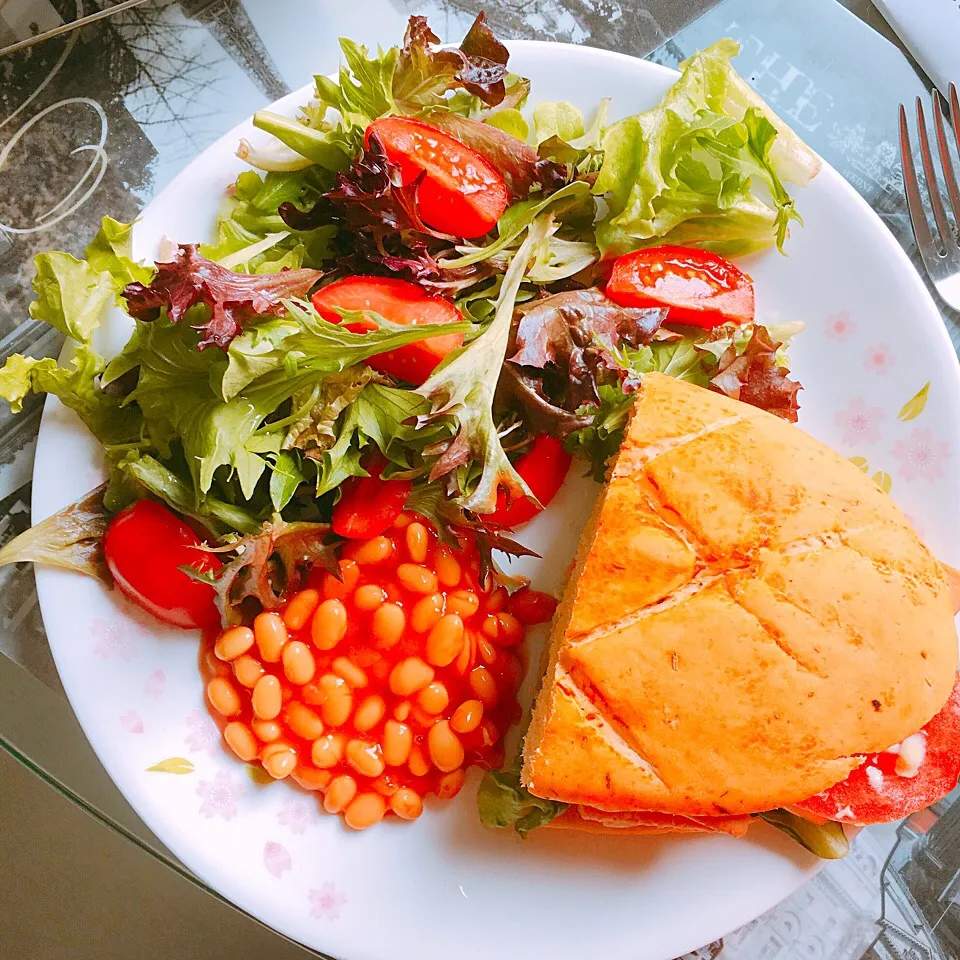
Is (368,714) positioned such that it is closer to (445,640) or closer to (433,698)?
(433,698)

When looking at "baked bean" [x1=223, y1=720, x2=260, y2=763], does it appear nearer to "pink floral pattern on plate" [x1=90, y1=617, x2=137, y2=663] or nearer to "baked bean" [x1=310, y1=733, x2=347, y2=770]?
"baked bean" [x1=310, y1=733, x2=347, y2=770]

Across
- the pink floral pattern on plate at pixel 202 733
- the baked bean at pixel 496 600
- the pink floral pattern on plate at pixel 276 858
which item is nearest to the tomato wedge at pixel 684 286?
the baked bean at pixel 496 600

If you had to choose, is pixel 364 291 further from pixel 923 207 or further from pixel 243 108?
pixel 923 207

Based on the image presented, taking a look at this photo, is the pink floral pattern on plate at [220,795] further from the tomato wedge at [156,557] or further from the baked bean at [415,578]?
the baked bean at [415,578]

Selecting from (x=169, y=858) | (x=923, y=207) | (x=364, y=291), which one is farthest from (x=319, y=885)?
(x=923, y=207)

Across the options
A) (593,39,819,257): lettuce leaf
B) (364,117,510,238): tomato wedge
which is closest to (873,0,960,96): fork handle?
(593,39,819,257): lettuce leaf

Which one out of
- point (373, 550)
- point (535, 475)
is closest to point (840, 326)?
point (535, 475)
